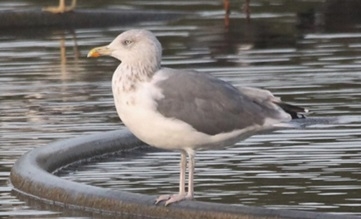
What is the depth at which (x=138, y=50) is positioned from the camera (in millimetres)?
8375

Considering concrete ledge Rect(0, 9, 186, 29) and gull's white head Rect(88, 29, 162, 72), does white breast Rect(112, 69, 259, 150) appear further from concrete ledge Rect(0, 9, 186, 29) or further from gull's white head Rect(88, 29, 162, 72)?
Result: concrete ledge Rect(0, 9, 186, 29)

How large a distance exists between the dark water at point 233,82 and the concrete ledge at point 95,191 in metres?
0.15

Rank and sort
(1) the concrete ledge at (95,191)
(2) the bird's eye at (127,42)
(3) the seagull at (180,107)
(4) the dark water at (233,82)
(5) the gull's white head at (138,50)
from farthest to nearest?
(4) the dark water at (233,82), (2) the bird's eye at (127,42), (5) the gull's white head at (138,50), (3) the seagull at (180,107), (1) the concrete ledge at (95,191)

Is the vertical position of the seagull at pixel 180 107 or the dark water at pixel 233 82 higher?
the seagull at pixel 180 107

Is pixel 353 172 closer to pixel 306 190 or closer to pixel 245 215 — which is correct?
pixel 306 190

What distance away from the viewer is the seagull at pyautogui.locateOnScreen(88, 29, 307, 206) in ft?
26.6

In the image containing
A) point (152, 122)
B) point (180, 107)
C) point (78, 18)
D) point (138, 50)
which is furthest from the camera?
point (78, 18)

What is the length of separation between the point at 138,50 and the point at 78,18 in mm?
12685

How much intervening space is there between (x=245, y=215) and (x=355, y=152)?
8.86 feet

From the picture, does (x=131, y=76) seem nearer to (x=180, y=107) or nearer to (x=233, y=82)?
(x=180, y=107)

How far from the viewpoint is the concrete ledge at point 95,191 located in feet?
26.2

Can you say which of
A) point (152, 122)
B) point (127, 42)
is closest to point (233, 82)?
point (127, 42)

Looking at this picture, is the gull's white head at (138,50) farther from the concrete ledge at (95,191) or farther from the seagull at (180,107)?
the concrete ledge at (95,191)

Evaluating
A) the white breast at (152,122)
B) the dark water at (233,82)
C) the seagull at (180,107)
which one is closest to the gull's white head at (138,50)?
the seagull at (180,107)
